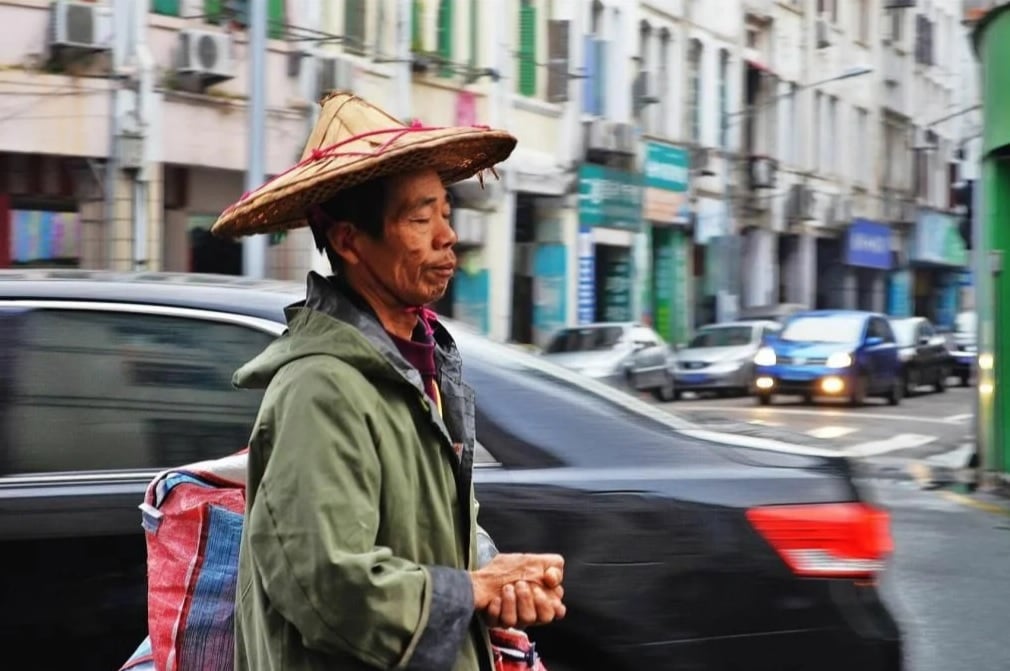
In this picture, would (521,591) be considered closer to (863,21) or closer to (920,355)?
(920,355)

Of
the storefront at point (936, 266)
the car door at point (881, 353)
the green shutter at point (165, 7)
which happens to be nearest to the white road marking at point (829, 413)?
the car door at point (881, 353)

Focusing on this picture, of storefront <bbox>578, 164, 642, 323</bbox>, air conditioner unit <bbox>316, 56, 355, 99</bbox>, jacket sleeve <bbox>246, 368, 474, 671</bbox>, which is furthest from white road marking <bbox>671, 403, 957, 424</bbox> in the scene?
jacket sleeve <bbox>246, 368, 474, 671</bbox>

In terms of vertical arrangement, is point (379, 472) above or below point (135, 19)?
below

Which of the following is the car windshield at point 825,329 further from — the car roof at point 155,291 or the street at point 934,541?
the car roof at point 155,291

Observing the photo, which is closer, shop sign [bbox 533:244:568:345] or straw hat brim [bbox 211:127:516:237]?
straw hat brim [bbox 211:127:516:237]

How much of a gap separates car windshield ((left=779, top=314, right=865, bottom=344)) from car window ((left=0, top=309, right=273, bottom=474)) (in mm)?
23359

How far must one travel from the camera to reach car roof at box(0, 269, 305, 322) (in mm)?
4086

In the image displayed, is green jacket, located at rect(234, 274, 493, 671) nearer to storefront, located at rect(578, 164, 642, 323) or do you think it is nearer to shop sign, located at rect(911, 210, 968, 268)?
storefront, located at rect(578, 164, 642, 323)

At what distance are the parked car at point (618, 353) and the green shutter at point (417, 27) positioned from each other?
5.12m

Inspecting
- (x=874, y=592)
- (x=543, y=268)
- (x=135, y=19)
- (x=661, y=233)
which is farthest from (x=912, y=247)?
(x=874, y=592)

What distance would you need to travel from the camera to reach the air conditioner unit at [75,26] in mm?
19594

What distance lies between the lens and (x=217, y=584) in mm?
2543

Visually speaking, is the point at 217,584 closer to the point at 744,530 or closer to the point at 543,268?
the point at 744,530

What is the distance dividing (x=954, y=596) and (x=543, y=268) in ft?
78.8
